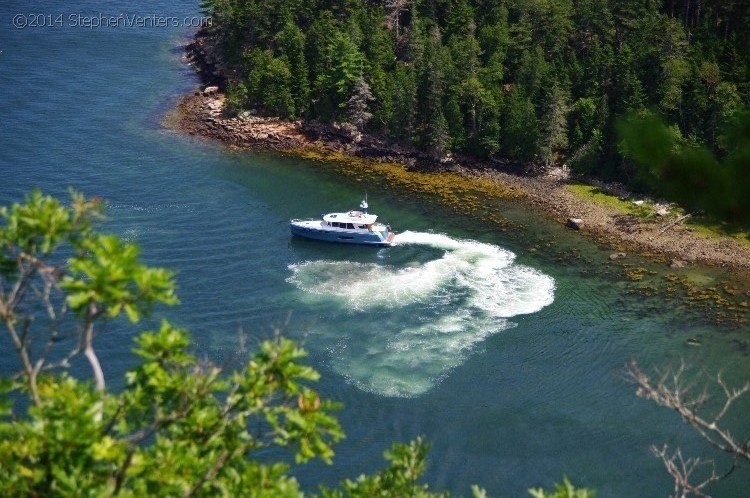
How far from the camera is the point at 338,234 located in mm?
51562

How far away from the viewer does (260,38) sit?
73062 millimetres

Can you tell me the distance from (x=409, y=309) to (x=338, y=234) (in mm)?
9438

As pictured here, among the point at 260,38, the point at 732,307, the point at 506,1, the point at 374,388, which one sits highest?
the point at 506,1

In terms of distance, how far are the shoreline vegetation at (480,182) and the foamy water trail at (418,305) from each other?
6353 mm

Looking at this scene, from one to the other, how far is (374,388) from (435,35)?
1581 inches

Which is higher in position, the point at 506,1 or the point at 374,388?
the point at 506,1

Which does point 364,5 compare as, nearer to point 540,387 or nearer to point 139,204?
point 139,204

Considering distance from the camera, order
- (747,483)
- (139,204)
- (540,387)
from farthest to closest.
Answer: (139,204) < (540,387) < (747,483)

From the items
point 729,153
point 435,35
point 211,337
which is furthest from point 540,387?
point 435,35

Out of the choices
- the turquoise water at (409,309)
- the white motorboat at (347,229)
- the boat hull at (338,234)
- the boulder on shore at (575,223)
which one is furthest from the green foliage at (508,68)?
the boat hull at (338,234)

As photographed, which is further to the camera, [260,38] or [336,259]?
[260,38]

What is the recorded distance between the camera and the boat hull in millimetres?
50812

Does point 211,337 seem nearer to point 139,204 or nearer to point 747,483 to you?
point 139,204

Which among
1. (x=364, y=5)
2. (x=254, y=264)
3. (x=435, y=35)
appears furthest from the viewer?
(x=364, y=5)
